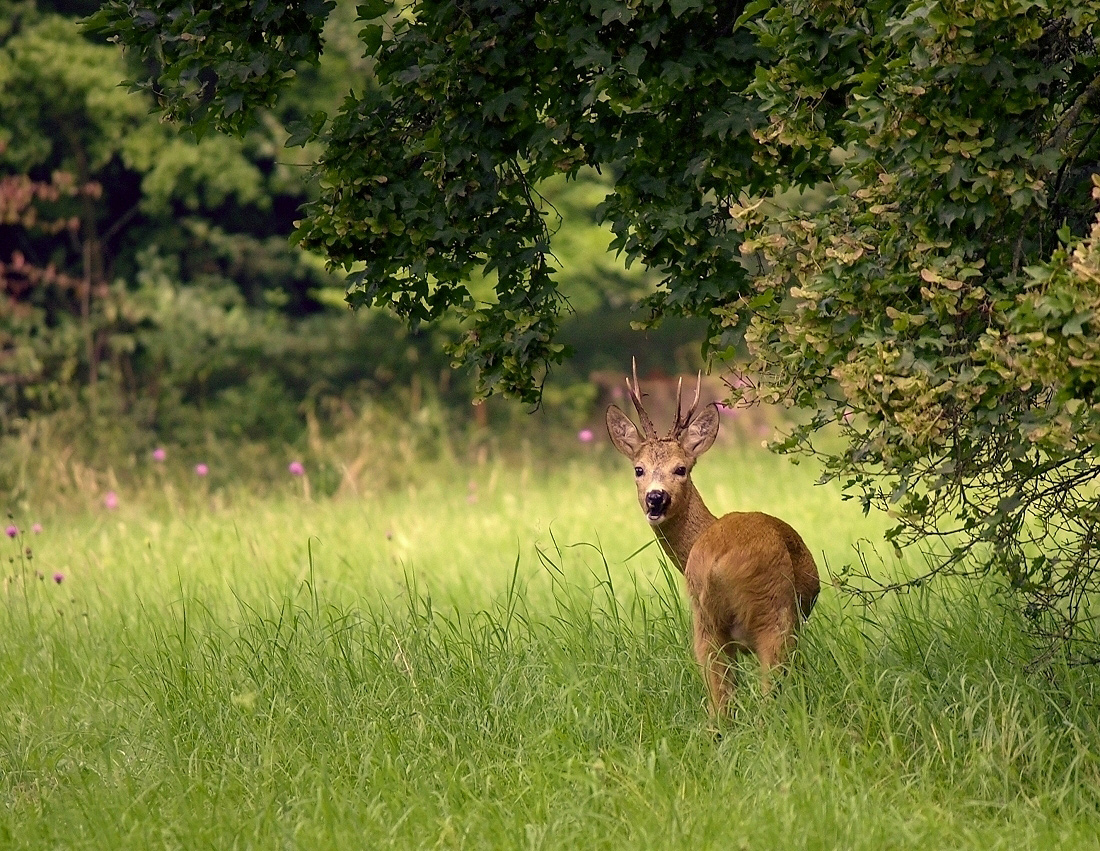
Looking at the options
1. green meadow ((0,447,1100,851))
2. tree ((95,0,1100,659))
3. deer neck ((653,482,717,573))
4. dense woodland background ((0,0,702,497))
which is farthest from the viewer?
dense woodland background ((0,0,702,497))

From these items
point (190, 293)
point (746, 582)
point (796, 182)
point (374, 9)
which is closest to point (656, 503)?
point (746, 582)

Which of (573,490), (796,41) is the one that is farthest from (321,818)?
(573,490)

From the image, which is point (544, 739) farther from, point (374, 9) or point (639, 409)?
point (374, 9)

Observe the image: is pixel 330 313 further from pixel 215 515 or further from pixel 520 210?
pixel 520 210

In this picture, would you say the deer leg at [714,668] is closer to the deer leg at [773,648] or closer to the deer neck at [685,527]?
the deer leg at [773,648]

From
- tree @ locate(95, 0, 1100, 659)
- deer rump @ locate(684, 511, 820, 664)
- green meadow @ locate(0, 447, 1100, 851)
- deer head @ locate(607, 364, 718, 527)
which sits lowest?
green meadow @ locate(0, 447, 1100, 851)

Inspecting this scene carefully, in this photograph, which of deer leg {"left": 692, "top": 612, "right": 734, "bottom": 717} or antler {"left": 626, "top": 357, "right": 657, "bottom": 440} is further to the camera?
antler {"left": 626, "top": 357, "right": 657, "bottom": 440}

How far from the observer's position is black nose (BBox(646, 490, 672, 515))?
4965 mm

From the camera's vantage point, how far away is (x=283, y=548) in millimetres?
9266

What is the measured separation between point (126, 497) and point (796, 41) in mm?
10042

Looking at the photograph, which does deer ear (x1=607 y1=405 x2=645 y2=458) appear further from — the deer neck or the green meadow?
the green meadow

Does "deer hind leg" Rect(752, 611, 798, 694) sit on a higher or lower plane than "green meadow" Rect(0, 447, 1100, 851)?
higher

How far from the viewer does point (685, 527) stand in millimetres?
5152

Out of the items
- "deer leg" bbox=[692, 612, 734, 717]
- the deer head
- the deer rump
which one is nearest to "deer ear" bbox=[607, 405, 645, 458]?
the deer head
